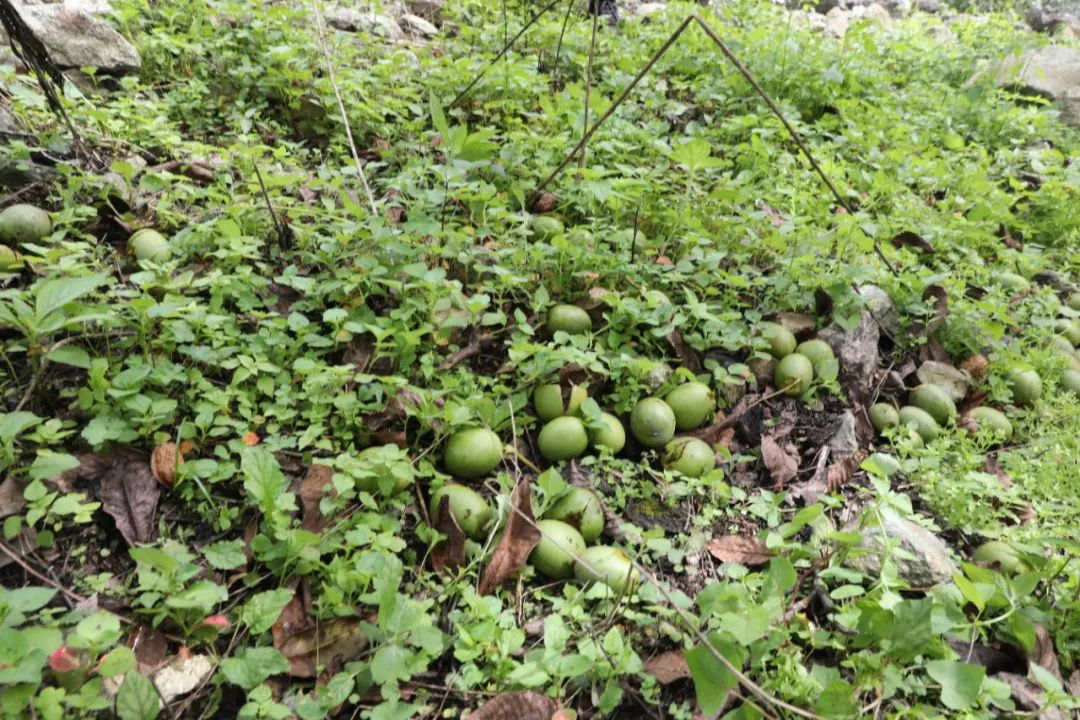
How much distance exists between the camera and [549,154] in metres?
4.53

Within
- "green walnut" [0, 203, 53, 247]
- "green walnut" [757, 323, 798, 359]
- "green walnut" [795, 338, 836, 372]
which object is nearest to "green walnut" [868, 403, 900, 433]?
"green walnut" [795, 338, 836, 372]

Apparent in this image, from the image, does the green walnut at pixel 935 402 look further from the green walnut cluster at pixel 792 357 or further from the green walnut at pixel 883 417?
the green walnut cluster at pixel 792 357

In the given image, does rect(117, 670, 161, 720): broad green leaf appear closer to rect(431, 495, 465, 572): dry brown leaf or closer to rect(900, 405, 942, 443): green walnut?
rect(431, 495, 465, 572): dry brown leaf

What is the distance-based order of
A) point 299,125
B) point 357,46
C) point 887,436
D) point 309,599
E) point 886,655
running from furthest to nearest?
point 357,46 → point 299,125 → point 887,436 → point 309,599 → point 886,655

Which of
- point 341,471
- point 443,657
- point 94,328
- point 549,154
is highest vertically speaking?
point 549,154

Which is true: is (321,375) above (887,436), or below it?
above

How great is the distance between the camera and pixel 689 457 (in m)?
3.06

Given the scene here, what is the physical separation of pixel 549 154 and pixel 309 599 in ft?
10.5

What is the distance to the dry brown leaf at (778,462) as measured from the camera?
3.22 m

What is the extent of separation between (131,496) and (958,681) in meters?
2.71

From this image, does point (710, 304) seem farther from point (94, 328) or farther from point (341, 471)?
point (94, 328)

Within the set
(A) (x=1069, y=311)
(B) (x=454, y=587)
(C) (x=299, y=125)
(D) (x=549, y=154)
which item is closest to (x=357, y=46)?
(C) (x=299, y=125)

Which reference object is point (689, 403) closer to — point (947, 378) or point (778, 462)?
point (778, 462)

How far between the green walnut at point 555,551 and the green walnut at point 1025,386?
9.63ft
